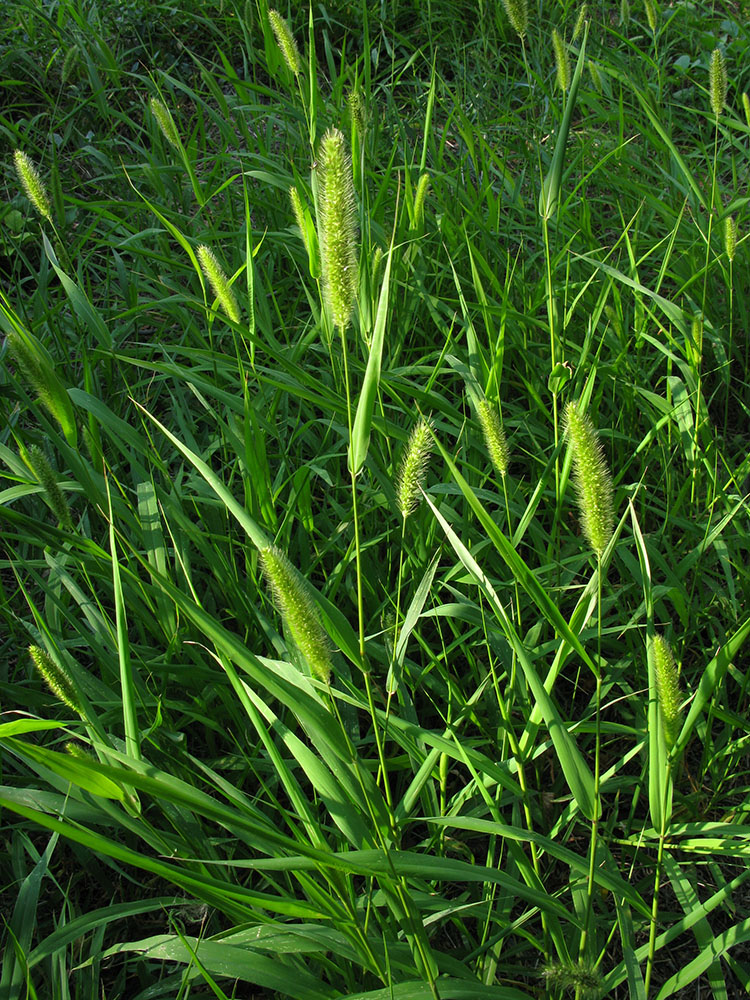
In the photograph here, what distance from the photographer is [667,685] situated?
1.00 metres

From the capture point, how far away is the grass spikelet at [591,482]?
100 centimetres

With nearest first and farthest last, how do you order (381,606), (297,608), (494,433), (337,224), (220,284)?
(297,608) < (337,224) < (494,433) < (220,284) < (381,606)

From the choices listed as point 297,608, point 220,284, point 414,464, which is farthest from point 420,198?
point 297,608

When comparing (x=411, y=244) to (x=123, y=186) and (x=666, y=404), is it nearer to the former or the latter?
(x=666, y=404)

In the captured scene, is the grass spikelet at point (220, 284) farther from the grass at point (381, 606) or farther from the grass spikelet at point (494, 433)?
the grass spikelet at point (494, 433)

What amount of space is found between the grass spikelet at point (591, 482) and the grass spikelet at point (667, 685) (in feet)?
0.46

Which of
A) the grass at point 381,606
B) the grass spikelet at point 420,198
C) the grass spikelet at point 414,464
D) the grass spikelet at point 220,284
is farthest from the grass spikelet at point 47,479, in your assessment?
the grass spikelet at point 420,198

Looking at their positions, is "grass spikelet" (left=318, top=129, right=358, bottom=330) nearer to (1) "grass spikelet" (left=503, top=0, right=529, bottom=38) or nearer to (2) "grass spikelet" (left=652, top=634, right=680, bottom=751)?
(2) "grass spikelet" (left=652, top=634, right=680, bottom=751)

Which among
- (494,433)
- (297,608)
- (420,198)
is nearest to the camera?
(297,608)

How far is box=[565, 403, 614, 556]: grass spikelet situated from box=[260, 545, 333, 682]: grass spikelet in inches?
14.0

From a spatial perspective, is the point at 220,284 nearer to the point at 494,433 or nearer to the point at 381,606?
the point at 494,433

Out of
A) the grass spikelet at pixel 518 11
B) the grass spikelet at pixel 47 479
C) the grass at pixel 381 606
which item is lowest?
the grass at pixel 381 606

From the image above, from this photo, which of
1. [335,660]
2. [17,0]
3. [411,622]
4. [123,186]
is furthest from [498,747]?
[17,0]

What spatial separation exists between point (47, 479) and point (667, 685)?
38.0 inches
